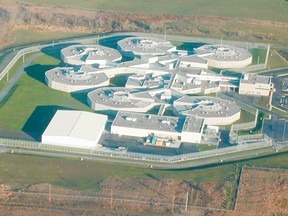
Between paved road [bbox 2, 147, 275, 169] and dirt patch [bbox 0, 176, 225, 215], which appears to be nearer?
dirt patch [bbox 0, 176, 225, 215]

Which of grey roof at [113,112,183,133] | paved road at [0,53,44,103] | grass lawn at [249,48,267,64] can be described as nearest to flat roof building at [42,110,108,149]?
grey roof at [113,112,183,133]

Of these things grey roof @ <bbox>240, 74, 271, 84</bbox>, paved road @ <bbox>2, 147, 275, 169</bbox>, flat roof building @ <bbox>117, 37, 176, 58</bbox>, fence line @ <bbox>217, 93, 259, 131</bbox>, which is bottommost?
paved road @ <bbox>2, 147, 275, 169</bbox>

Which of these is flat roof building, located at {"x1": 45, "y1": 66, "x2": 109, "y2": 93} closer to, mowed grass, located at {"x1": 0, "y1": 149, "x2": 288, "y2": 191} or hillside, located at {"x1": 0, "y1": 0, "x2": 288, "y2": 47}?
hillside, located at {"x1": 0, "y1": 0, "x2": 288, "y2": 47}

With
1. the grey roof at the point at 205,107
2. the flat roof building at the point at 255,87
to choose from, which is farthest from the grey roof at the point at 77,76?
the flat roof building at the point at 255,87

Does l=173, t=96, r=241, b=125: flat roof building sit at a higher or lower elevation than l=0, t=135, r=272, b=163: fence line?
higher

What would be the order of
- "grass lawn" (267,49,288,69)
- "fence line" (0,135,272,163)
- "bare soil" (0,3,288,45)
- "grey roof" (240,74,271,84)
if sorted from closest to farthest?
"fence line" (0,135,272,163)
"grey roof" (240,74,271,84)
"grass lawn" (267,49,288,69)
"bare soil" (0,3,288,45)

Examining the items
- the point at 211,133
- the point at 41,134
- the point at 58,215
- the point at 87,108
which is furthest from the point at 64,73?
the point at 58,215

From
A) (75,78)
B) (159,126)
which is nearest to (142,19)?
(75,78)

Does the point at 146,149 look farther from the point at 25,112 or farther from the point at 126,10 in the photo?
the point at 126,10
